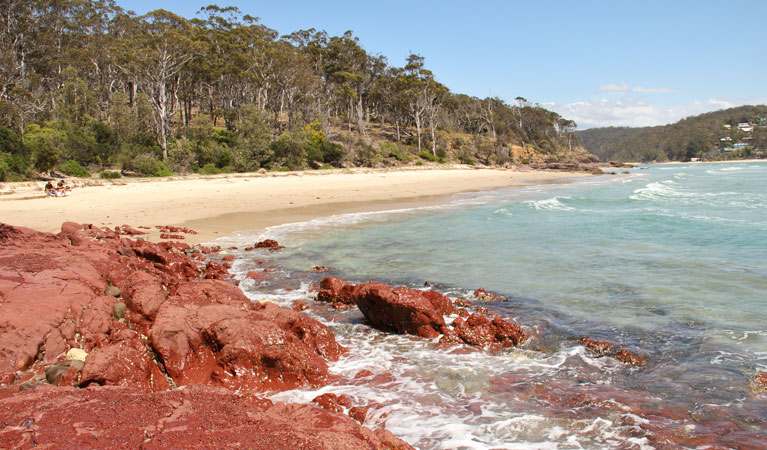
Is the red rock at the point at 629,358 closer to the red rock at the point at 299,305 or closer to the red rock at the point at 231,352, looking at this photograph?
the red rock at the point at 231,352

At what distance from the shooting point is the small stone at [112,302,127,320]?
532 cm

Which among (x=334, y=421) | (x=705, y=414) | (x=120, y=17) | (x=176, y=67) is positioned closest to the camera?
(x=334, y=421)

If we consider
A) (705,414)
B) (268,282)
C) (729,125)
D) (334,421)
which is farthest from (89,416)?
(729,125)

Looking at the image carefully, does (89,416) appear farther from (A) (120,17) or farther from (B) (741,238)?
(A) (120,17)

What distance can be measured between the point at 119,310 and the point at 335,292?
3374 mm

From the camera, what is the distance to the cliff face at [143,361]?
2.72m

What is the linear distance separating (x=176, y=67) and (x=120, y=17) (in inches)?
599

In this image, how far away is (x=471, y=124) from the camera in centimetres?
7881

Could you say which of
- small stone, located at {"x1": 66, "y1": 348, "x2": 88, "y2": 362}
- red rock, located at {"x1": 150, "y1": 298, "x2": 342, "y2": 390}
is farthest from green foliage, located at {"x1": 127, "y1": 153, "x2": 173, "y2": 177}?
small stone, located at {"x1": 66, "y1": 348, "x2": 88, "y2": 362}

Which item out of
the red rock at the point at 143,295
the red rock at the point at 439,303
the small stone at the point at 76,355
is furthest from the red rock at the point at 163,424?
the red rock at the point at 439,303

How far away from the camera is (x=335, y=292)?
7707 millimetres

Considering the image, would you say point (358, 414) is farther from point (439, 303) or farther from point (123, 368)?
point (439, 303)

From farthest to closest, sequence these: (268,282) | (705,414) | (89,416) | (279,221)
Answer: (279,221), (268,282), (705,414), (89,416)

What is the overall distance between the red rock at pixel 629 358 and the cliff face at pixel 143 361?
3.49 metres
